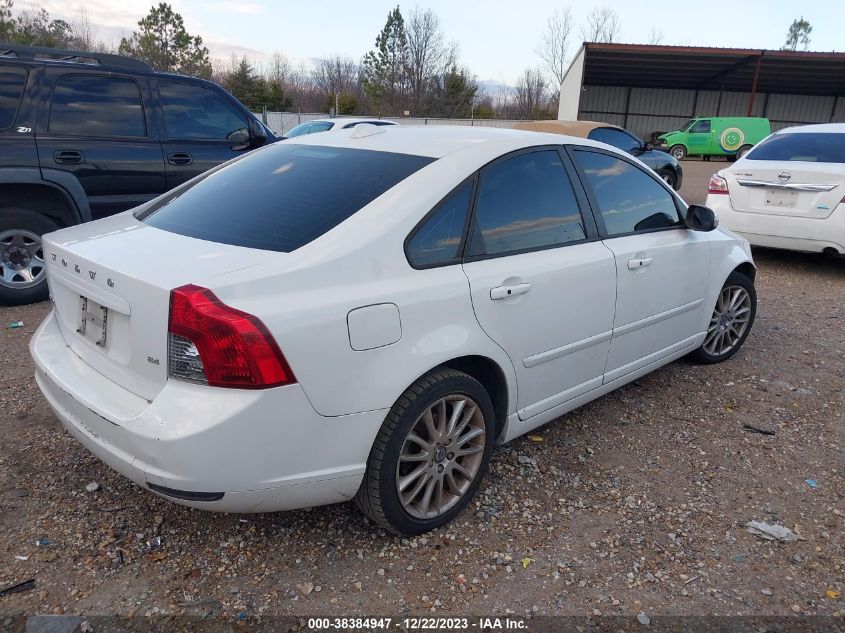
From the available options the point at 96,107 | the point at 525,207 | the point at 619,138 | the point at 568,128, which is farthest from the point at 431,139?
the point at 619,138

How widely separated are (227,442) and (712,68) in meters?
36.0

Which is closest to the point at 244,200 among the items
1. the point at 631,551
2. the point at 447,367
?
the point at 447,367

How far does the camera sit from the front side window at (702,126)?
28172 millimetres

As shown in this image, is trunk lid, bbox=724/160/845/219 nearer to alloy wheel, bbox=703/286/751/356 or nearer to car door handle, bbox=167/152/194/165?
alloy wheel, bbox=703/286/751/356

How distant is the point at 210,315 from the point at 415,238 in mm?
844

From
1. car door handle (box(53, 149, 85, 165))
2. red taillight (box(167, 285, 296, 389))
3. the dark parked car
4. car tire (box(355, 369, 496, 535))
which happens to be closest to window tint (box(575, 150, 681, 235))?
car tire (box(355, 369, 496, 535))

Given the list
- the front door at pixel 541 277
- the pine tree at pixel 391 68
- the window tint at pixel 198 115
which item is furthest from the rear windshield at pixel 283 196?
the pine tree at pixel 391 68

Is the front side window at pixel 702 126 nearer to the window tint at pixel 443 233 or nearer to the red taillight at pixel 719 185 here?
the red taillight at pixel 719 185

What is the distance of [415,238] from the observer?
2463 mm

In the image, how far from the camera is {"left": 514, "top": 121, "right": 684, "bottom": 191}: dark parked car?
1202cm

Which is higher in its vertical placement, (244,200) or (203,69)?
(203,69)

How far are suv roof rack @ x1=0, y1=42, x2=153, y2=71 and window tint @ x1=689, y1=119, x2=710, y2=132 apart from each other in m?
27.5

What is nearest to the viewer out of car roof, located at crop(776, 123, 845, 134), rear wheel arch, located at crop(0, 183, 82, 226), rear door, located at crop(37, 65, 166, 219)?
rear wheel arch, located at crop(0, 183, 82, 226)

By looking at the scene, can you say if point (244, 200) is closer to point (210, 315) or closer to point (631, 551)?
point (210, 315)
